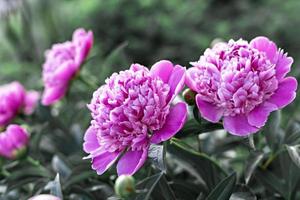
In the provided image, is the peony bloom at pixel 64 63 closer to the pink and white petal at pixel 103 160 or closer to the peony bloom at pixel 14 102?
the peony bloom at pixel 14 102

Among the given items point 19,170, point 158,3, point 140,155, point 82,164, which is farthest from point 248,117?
point 158,3

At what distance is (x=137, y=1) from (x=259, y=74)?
3141mm

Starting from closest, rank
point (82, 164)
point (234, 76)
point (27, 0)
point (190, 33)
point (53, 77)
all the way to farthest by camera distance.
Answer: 1. point (234, 76)
2. point (82, 164)
3. point (53, 77)
4. point (27, 0)
5. point (190, 33)

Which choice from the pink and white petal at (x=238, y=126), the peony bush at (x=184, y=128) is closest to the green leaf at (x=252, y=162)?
the peony bush at (x=184, y=128)

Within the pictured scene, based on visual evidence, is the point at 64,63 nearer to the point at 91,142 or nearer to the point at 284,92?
the point at 91,142

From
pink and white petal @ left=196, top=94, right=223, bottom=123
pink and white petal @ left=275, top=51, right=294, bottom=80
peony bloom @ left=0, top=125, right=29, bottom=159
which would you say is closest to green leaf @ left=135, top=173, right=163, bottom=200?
pink and white petal @ left=196, top=94, right=223, bottom=123

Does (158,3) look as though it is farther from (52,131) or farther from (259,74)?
(259,74)

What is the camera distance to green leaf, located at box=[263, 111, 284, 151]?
38.5 inches

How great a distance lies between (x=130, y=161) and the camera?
2.59ft

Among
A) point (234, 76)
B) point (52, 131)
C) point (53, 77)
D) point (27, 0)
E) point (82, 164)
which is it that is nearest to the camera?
point (234, 76)

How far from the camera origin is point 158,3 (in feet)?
12.4

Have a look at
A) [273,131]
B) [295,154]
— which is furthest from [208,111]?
[273,131]

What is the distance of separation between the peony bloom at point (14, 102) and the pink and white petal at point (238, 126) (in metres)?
0.68

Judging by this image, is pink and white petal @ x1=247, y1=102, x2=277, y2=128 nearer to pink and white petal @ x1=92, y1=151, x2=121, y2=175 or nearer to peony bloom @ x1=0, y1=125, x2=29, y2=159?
pink and white petal @ x1=92, y1=151, x2=121, y2=175
